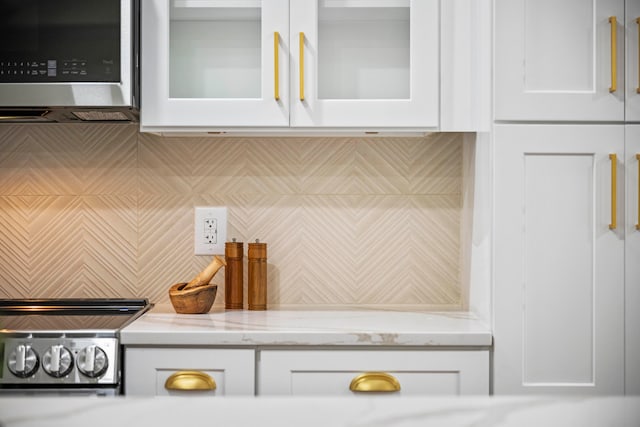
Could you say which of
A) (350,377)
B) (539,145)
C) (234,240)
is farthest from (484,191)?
(234,240)

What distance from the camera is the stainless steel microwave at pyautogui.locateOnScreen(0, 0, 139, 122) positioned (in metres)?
2.00

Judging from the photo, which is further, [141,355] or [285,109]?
[285,109]

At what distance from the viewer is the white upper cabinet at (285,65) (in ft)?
6.73

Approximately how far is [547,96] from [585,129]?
136 millimetres

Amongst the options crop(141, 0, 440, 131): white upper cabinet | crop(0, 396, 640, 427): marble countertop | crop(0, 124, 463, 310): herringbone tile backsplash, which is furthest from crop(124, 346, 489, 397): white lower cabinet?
crop(0, 396, 640, 427): marble countertop

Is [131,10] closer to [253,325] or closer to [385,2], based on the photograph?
[385,2]

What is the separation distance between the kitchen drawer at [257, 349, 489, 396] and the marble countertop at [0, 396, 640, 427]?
3.58 ft

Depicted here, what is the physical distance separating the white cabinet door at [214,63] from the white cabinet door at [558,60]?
0.63 m

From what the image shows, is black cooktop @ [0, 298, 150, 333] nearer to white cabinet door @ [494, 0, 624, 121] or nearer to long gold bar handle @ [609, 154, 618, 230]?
white cabinet door @ [494, 0, 624, 121]

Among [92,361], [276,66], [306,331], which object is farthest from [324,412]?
[276,66]

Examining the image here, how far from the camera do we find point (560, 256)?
74.8 inches

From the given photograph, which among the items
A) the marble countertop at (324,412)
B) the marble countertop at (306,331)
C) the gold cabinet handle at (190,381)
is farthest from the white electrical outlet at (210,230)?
the marble countertop at (324,412)

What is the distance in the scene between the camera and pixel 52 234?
2377 millimetres

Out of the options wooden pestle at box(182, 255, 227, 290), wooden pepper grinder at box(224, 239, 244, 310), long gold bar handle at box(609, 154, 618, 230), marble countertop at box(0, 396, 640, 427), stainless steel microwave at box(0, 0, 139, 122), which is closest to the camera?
marble countertop at box(0, 396, 640, 427)
